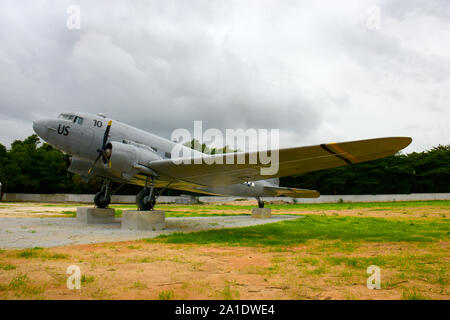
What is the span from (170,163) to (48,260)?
685 centimetres

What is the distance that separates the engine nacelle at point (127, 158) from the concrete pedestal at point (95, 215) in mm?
4273

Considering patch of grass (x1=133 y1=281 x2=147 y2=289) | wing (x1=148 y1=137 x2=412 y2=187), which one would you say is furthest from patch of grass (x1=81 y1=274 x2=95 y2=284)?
wing (x1=148 y1=137 x2=412 y2=187)

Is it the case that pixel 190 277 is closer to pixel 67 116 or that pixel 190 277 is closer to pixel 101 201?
pixel 67 116

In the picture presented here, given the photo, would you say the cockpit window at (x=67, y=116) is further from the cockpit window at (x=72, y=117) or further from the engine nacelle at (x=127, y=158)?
the engine nacelle at (x=127, y=158)

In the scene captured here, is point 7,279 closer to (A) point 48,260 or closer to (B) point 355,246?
(A) point 48,260

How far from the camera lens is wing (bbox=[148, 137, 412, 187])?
8.26 meters

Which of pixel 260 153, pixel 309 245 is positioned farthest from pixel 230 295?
pixel 260 153

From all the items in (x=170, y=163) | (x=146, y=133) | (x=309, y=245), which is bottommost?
(x=309, y=245)

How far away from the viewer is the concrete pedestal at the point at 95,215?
14.9 metres

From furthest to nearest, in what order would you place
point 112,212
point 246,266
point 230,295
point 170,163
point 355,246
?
1. point 112,212
2. point 170,163
3. point 355,246
4. point 246,266
5. point 230,295

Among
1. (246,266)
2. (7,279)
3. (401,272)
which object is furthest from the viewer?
Result: (246,266)

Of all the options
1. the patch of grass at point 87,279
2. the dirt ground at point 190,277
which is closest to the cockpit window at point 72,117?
the dirt ground at point 190,277

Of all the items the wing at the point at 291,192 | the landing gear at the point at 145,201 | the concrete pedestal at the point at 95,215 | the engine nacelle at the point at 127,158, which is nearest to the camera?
the engine nacelle at the point at 127,158

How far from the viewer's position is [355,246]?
8.02m
